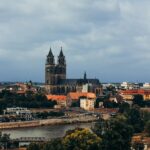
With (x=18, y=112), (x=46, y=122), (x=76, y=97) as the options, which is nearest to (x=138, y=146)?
(x=46, y=122)

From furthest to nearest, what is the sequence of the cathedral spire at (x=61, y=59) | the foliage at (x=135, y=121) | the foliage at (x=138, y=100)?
the cathedral spire at (x=61, y=59) < the foliage at (x=138, y=100) < the foliage at (x=135, y=121)

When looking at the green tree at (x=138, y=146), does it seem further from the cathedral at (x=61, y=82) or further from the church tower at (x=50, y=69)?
the church tower at (x=50, y=69)

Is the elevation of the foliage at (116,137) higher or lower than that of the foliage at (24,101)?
lower

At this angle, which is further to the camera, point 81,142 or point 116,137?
point 116,137

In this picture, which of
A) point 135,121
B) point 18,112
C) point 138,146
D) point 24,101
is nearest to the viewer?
point 138,146

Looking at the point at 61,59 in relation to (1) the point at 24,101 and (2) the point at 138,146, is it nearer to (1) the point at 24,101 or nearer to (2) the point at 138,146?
(1) the point at 24,101

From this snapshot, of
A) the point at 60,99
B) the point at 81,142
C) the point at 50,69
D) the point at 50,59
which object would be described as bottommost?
the point at 81,142

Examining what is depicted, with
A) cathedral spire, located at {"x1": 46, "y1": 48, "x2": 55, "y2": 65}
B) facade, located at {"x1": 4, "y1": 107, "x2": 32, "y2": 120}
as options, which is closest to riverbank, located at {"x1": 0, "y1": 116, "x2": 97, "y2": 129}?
facade, located at {"x1": 4, "y1": 107, "x2": 32, "y2": 120}

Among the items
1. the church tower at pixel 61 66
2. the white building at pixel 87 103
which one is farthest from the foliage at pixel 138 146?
the church tower at pixel 61 66

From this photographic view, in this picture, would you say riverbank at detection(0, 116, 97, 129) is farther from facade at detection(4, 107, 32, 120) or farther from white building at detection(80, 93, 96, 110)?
white building at detection(80, 93, 96, 110)
